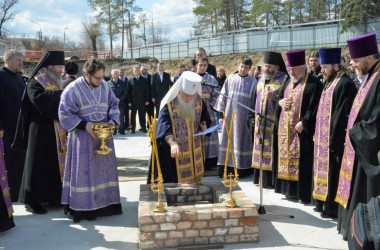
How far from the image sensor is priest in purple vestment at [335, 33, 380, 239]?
3.82 m

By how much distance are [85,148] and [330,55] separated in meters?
3.16

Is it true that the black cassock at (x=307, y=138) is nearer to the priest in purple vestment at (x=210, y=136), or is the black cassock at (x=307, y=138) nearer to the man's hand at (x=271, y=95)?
the man's hand at (x=271, y=95)

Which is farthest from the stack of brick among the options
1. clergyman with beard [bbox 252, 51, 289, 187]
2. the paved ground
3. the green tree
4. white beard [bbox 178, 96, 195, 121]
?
the green tree

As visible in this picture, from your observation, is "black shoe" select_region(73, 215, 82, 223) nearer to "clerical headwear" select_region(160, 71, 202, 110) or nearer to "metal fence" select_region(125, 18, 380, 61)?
"clerical headwear" select_region(160, 71, 202, 110)

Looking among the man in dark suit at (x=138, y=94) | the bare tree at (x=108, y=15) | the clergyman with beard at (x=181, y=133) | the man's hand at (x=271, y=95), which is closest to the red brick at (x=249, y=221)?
→ the clergyman with beard at (x=181, y=133)

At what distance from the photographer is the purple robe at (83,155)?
5207mm

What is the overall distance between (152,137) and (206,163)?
3799 millimetres

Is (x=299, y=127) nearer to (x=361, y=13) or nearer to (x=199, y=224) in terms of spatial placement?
(x=199, y=224)

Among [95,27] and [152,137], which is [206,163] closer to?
[152,137]

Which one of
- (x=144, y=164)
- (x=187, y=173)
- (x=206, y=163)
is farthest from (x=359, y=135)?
(x=144, y=164)

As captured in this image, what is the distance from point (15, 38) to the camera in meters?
56.6

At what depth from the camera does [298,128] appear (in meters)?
5.90

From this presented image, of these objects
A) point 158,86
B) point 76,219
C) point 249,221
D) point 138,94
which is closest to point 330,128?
point 249,221

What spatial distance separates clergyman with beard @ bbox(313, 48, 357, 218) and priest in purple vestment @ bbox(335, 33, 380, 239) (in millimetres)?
645
